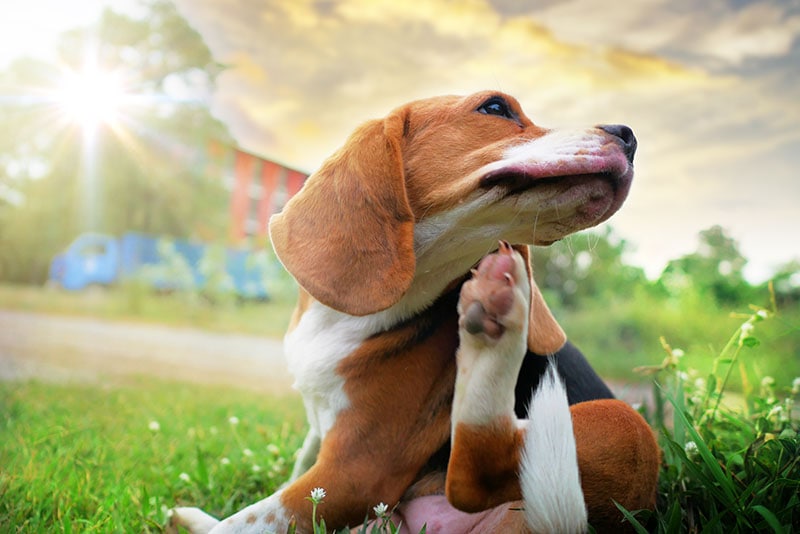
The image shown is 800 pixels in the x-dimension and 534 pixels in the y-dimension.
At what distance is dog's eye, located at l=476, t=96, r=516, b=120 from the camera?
6.35 ft

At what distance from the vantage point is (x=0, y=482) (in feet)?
6.88

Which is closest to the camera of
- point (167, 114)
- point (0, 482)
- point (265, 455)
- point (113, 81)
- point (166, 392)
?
point (0, 482)

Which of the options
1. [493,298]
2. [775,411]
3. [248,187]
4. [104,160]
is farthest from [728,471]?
[104,160]

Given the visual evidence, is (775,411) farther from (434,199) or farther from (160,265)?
(160,265)

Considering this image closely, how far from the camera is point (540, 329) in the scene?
6.30 ft

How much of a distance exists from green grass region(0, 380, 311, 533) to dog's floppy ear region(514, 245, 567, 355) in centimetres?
120

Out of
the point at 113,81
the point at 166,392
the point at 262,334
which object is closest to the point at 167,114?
the point at 113,81

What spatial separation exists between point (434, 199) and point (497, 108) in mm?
376

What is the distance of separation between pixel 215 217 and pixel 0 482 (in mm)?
9903

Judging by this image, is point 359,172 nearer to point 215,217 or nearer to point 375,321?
point 375,321

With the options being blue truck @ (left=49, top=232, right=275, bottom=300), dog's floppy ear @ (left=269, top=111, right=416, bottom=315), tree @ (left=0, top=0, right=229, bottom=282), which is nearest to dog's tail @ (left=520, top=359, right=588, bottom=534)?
dog's floppy ear @ (left=269, top=111, right=416, bottom=315)

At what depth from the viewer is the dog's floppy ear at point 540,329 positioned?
6.20 feet

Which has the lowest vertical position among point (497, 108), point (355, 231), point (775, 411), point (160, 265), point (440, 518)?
point (440, 518)

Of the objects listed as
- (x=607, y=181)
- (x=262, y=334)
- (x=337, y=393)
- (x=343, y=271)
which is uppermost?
(x=607, y=181)
